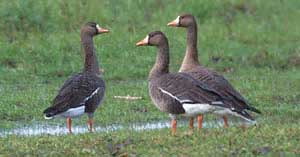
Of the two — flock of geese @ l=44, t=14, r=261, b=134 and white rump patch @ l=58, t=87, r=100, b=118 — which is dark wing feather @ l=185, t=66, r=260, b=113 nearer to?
flock of geese @ l=44, t=14, r=261, b=134

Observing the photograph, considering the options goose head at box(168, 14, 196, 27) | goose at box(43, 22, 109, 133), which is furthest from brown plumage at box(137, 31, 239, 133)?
goose head at box(168, 14, 196, 27)

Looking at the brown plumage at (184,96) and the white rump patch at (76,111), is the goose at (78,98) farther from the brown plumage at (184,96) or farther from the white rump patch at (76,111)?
the brown plumage at (184,96)

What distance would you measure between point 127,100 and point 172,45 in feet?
15.3

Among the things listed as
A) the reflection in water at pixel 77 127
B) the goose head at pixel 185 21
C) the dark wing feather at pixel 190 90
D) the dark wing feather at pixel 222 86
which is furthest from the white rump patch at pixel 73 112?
the goose head at pixel 185 21

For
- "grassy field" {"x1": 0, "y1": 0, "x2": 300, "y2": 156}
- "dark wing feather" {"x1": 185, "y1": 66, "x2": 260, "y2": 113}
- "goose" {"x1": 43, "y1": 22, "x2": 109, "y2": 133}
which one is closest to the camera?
"grassy field" {"x1": 0, "y1": 0, "x2": 300, "y2": 156}

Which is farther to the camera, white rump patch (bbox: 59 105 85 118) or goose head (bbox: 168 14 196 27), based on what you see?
goose head (bbox: 168 14 196 27)

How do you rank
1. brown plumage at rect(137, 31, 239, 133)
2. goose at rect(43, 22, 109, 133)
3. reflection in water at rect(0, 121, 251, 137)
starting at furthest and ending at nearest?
reflection in water at rect(0, 121, 251, 137), goose at rect(43, 22, 109, 133), brown plumage at rect(137, 31, 239, 133)

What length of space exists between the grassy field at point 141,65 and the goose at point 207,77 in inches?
21.1

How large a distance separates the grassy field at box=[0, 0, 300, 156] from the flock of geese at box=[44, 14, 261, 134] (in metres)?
0.39

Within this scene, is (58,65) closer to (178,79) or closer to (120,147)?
(178,79)

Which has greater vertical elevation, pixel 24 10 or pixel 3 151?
pixel 24 10

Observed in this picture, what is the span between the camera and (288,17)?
21.8 meters

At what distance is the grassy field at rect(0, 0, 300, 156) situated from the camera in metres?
9.87

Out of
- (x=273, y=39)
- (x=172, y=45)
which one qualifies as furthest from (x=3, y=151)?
(x=273, y=39)
